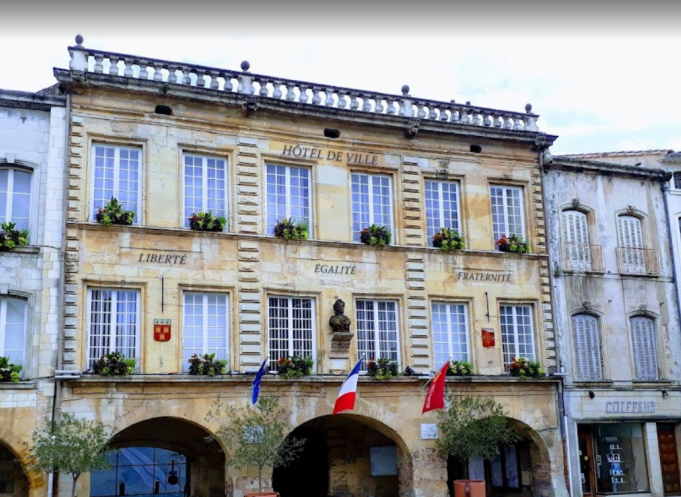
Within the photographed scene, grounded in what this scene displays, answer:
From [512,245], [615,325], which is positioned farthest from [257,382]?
[615,325]

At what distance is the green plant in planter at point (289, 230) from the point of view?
2264 cm

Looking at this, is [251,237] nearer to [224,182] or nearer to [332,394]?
[224,182]

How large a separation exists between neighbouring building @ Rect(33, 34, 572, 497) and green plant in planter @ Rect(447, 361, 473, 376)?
0.94 ft

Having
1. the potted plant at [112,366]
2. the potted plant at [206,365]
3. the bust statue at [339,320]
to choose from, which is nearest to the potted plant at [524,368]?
the bust statue at [339,320]

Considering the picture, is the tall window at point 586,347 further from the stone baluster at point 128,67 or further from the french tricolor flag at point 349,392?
the stone baluster at point 128,67

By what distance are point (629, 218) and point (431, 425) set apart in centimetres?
947

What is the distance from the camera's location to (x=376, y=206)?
24344 millimetres

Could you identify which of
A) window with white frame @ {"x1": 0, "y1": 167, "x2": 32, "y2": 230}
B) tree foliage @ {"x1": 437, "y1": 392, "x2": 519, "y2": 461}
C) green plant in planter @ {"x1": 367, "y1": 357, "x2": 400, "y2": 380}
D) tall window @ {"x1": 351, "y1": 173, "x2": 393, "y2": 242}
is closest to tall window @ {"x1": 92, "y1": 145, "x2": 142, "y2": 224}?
window with white frame @ {"x1": 0, "y1": 167, "x2": 32, "y2": 230}

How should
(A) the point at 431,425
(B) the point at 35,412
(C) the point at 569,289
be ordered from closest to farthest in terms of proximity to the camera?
(B) the point at 35,412
(A) the point at 431,425
(C) the point at 569,289

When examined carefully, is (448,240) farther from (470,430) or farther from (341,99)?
(470,430)

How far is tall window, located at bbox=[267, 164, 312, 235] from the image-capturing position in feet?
75.9

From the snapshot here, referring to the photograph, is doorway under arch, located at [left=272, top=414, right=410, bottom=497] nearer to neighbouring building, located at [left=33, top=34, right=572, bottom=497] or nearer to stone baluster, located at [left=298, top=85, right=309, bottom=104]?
neighbouring building, located at [left=33, top=34, right=572, bottom=497]

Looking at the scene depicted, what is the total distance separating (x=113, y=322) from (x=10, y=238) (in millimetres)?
2973

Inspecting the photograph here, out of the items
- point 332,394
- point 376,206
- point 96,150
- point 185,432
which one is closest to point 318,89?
point 376,206
